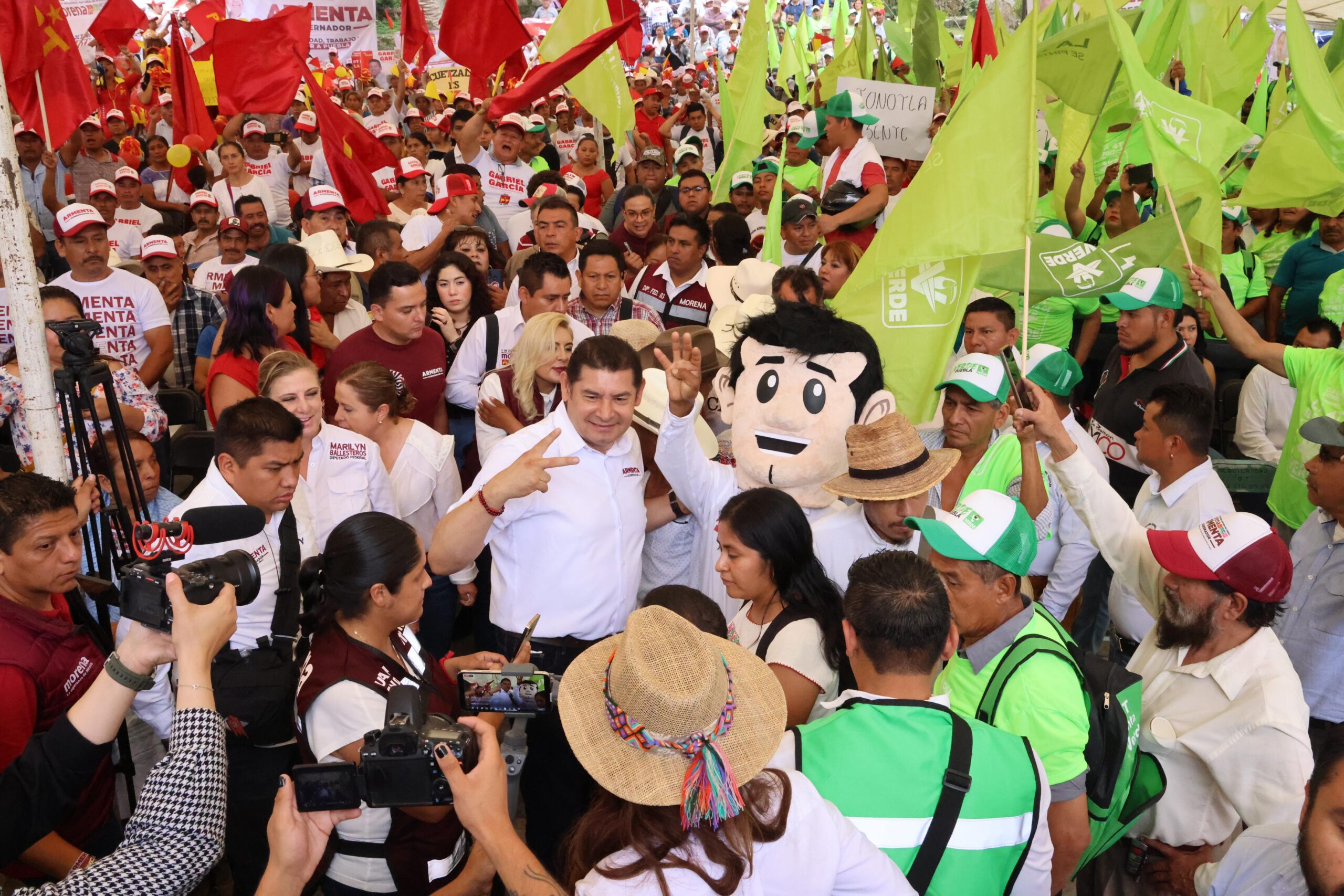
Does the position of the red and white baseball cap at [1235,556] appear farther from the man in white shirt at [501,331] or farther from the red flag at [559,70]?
the red flag at [559,70]

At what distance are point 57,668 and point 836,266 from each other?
4.40 m

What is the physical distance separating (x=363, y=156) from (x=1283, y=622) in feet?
20.8

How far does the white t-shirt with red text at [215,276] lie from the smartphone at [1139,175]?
6.15 m

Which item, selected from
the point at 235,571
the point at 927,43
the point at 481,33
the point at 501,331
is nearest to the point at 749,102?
the point at 501,331

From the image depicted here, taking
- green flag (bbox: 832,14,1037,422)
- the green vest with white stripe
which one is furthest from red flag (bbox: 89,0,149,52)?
the green vest with white stripe

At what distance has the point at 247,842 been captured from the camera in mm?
3146

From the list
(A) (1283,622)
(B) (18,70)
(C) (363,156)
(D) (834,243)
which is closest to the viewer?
(A) (1283,622)

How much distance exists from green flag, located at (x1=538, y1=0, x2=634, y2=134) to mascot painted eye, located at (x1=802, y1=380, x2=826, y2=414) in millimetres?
3769

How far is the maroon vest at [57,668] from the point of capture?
8.55 feet

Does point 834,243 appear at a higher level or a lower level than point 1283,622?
higher

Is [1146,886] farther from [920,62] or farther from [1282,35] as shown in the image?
[1282,35]

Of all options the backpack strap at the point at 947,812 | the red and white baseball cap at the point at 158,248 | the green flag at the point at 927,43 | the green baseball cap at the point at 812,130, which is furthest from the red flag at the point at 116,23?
the backpack strap at the point at 947,812

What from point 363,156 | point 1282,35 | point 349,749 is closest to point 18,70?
point 363,156

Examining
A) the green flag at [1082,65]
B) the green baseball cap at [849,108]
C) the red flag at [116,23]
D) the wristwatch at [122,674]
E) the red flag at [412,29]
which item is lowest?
the wristwatch at [122,674]
